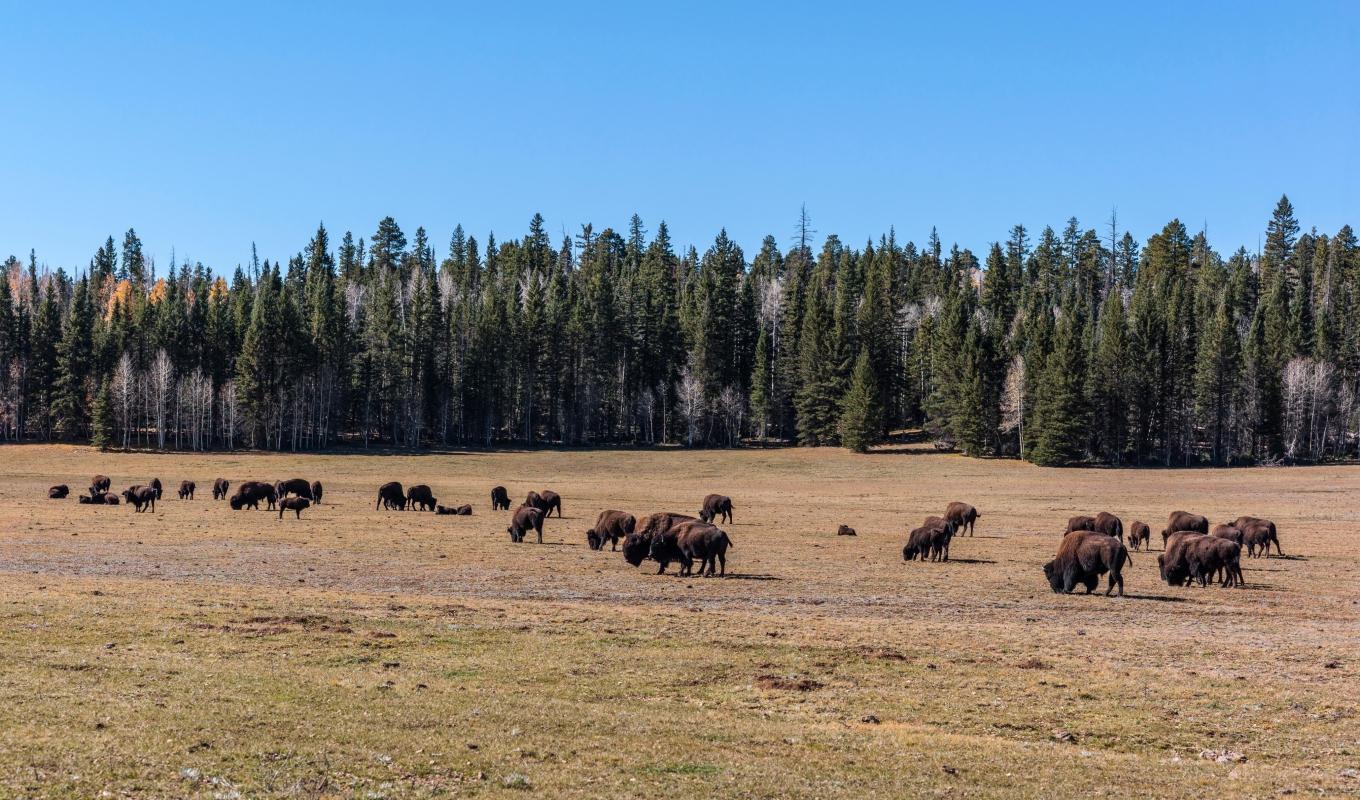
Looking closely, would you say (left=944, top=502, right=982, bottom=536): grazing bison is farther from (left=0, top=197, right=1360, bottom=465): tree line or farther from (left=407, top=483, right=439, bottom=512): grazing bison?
(left=0, top=197, right=1360, bottom=465): tree line

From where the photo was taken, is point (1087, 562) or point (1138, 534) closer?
point (1087, 562)

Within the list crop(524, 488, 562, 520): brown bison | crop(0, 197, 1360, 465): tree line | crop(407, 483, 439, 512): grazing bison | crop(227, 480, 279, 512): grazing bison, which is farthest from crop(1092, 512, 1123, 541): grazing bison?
crop(0, 197, 1360, 465): tree line

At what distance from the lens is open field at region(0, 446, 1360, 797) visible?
A: 11078 mm

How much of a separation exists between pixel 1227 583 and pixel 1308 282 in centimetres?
15156

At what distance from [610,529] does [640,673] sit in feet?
68.6

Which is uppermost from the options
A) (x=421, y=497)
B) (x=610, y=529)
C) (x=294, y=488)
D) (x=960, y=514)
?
(x=294, y=488)

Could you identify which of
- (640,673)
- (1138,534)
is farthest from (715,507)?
(640,673)

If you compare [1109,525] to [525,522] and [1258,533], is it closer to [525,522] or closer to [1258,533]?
[1258,533]

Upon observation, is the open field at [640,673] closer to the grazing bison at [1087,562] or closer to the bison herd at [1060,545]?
the grazing bison at [1087,562]

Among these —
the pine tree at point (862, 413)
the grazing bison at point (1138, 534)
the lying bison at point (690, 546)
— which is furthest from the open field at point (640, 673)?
the pine tree at point (862, 413)

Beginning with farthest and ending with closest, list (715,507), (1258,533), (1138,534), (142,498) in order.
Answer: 1. (142,498)
2. (715,507)
3. (1138,534)
4. (1258,533)

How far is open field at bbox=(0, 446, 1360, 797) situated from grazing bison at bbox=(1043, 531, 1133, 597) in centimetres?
64

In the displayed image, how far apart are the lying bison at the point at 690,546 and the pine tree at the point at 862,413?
74760 mm

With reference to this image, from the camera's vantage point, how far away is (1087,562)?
27688mm
